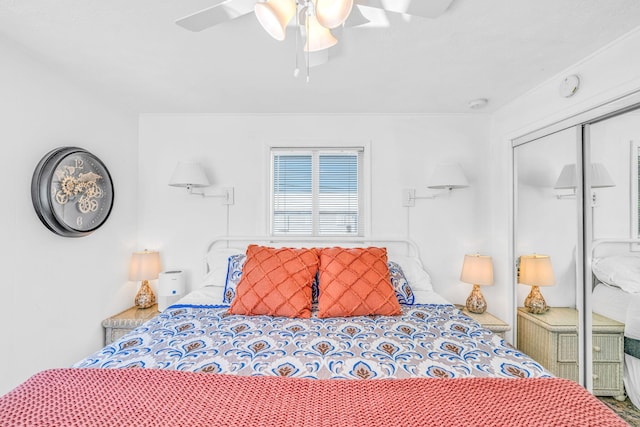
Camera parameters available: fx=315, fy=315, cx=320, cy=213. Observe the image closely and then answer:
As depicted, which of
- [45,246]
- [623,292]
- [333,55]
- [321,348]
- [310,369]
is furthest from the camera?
[45,246]

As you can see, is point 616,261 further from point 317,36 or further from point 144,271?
point 144,271

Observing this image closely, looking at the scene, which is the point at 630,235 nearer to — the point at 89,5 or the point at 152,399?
the point at 152,399

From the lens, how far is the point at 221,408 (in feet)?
3.21

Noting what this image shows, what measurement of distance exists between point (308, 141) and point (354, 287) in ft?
4.71


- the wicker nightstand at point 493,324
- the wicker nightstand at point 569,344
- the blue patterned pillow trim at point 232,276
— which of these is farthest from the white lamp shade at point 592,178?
the blue patterned pillow trim at point 232,276

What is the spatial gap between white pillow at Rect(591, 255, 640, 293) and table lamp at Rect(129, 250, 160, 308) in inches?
123

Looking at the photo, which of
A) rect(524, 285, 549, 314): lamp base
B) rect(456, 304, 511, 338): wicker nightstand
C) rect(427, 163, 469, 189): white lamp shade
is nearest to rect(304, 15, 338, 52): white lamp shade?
rect(427, 163, 469, 189): white lamp shade

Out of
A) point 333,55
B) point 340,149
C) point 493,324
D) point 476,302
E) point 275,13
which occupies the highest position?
point 333,55

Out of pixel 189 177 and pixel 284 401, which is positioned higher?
pixel 189 177

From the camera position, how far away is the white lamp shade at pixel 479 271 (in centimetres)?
252

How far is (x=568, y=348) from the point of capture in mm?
1975

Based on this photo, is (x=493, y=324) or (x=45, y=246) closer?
(x=45, y=246)

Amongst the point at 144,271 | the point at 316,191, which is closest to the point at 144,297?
the point at 144,271

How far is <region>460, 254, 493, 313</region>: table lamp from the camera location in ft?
8.27
